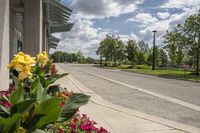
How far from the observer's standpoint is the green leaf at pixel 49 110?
2602 mm

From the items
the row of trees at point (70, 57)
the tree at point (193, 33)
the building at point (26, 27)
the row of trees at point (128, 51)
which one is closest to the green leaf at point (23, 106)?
the building at point (26, 27)

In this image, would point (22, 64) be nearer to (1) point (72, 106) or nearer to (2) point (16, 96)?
(2) point (16, 96)

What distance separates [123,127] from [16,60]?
4.52 m

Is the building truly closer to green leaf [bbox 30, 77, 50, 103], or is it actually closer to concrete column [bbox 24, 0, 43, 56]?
concrete column [bbox 24, 0, 43, 56]

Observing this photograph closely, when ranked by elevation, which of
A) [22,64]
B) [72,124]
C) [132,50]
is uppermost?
[132,50]

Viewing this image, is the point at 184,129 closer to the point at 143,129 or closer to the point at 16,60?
the point at 143,129

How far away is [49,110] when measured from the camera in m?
2.63

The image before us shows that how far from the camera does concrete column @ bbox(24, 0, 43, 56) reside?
11570 millimetres

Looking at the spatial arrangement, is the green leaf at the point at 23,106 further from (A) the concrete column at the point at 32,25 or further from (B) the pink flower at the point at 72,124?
(A) the concrete column at the point at 32,25

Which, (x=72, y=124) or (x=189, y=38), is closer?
(x=72, y=124)

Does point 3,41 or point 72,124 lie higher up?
point 3,41

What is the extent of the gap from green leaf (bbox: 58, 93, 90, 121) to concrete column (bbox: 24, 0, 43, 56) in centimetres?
891

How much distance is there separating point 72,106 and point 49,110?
0.50 m

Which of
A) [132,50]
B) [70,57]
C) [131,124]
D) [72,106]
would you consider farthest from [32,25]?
[70,57]
